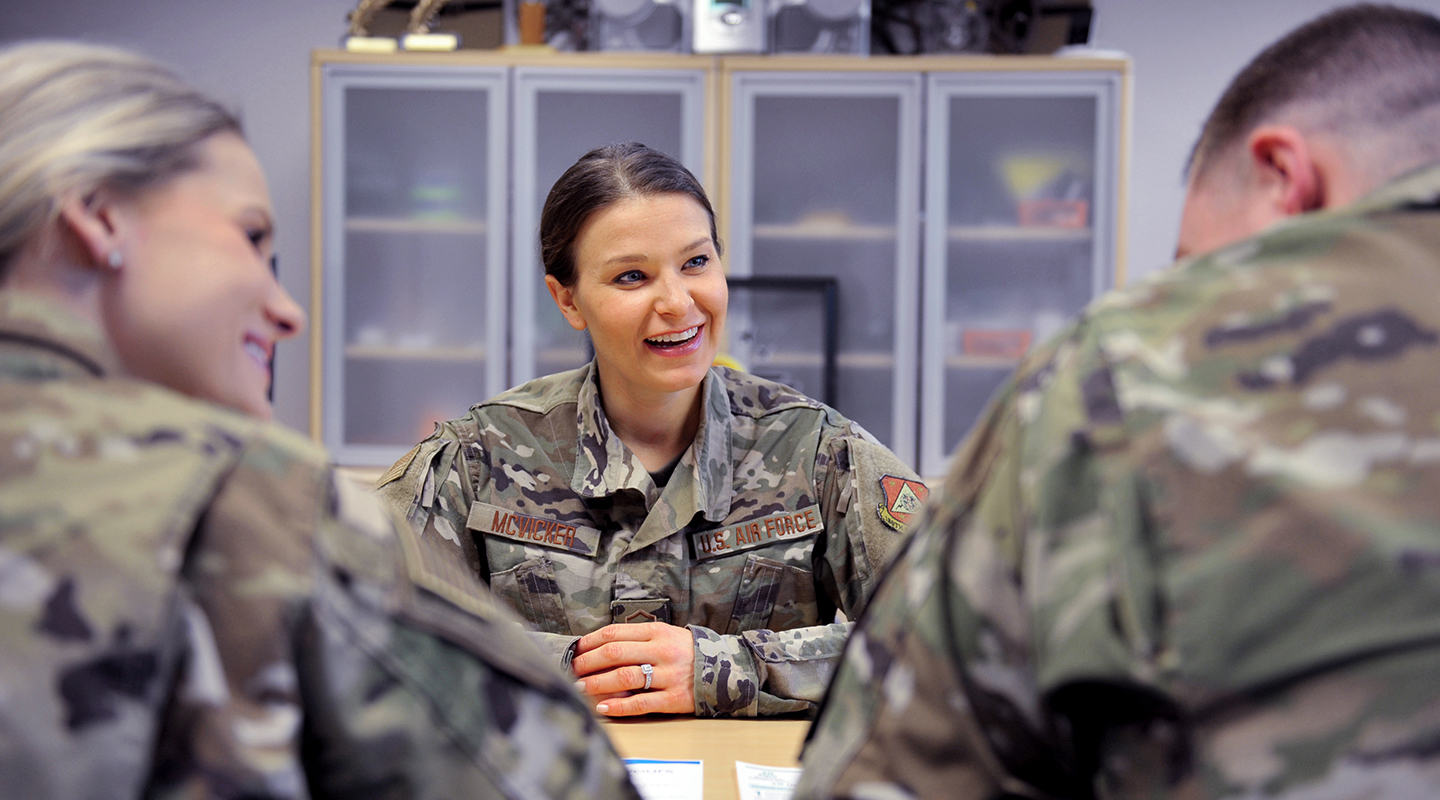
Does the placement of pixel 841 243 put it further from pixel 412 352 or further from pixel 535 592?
pixel 535 592

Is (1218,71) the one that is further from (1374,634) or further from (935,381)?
(1374,634)

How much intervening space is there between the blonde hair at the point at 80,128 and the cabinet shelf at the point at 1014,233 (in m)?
2.91

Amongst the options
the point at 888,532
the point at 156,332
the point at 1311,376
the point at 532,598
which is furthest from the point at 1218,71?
the point at 156,332

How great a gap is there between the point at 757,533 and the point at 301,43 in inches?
117

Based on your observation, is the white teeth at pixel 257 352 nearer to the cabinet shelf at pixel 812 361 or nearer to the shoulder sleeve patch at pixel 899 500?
the shoulder sleeve patch at pixel 899 500

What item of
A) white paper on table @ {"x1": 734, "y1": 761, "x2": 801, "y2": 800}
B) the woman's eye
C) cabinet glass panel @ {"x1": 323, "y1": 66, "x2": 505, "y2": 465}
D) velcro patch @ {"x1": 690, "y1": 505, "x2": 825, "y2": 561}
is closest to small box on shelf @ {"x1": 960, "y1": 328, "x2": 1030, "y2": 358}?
cabinet glass panel @ {"x1": 323, "y1": 66, "x2": 505, "y2": 465}

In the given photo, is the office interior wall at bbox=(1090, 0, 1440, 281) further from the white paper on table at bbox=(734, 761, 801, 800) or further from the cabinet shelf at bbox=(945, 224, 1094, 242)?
the white paper on table at bbox=(734, 761, 801, 800)

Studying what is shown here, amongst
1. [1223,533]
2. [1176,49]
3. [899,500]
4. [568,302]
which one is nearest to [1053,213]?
[1176,49]

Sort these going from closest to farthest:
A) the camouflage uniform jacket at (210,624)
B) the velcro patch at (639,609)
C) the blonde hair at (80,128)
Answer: the camouflage uniform jacket at (210,624)
the blonde hair at (80,128)
the velcro patch at (639,609)

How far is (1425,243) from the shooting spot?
55 cm

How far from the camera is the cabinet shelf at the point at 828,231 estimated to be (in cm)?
331

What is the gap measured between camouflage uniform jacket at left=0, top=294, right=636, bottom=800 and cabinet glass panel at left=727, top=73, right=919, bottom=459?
2.75 meters

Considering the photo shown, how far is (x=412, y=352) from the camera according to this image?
3320 mm

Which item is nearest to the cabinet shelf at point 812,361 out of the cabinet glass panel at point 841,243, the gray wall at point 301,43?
the cabinet glass panel at point 841,243
